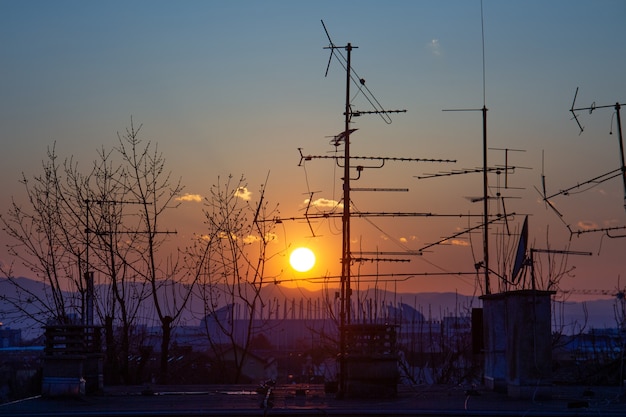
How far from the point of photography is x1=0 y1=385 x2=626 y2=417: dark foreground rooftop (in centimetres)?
1586

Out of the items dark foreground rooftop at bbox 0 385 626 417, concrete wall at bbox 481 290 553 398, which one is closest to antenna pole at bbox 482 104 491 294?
dark foreground rooftop at bbox 0 385 626 417

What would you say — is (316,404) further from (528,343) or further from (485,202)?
(485,202)

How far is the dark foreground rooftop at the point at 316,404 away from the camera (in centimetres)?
1586

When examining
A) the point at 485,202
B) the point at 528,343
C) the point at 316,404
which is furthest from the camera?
the point at 485,202

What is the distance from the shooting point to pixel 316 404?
17.4 meters

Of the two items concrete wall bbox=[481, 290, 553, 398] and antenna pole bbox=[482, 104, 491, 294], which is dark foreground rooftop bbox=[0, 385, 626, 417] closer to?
concrete wall bbox=[481, 290, 553, 398]

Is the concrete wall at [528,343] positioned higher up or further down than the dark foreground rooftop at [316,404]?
higher up

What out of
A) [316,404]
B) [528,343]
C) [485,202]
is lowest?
[316,404]

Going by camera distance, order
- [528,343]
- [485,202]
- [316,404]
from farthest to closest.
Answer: [485,202]
[528,343]
[316,404]

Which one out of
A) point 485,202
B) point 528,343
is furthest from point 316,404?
point 485,202

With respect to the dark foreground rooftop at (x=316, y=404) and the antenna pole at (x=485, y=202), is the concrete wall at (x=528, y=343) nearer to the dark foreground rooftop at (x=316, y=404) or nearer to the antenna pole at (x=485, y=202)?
the dark foreground rooftop at (x=316, y=404)

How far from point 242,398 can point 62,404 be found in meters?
3.72

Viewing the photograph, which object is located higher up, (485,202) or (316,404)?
(485,202)

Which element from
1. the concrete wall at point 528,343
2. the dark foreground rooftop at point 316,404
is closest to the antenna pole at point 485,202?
the dark foreground rooftop at point 316,404
